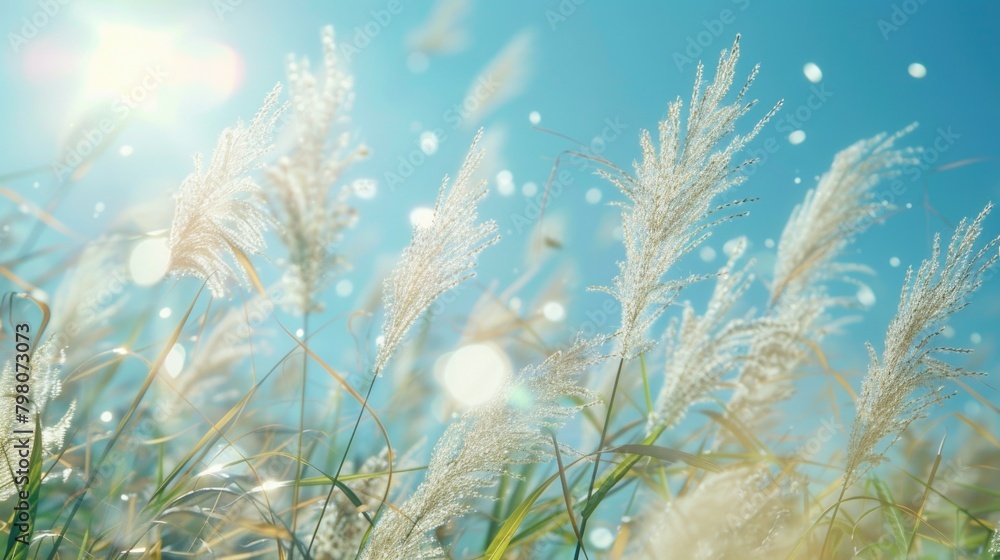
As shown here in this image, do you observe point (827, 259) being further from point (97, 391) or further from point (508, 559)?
point (97, 391)

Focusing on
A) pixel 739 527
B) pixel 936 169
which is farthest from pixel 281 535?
pixel 936 169

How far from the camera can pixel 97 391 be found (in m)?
2.24

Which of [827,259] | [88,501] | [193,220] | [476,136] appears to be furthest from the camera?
[827,259]

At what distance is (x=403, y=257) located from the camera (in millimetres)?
1401

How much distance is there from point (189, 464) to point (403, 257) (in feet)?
2.41

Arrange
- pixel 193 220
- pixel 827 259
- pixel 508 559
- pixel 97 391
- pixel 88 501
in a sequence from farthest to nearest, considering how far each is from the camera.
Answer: pixel 827 259 < pixel 97 391 < pixel 508 559 < pixel 88 501 < pixel 193 220

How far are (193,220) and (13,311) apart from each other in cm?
47

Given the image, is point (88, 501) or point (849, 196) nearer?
point (88, 501)

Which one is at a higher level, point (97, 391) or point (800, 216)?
point (800, 216)

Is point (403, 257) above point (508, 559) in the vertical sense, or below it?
above

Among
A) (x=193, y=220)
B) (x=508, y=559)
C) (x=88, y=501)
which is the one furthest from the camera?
(x=508, y=559)

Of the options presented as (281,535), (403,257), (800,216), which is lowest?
(281,535)

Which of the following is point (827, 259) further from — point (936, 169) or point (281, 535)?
point (281, 535)

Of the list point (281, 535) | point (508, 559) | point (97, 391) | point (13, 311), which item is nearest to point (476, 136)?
point (281, 535)
